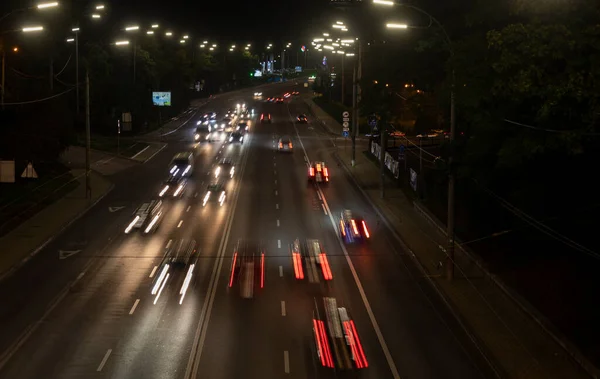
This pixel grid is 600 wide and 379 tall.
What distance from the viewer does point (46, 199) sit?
4044 centimetres

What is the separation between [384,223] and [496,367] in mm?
19436

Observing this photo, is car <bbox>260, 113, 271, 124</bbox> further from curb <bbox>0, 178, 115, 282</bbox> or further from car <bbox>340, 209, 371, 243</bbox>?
car <bbox>340, 209, 371, 243</bbox>

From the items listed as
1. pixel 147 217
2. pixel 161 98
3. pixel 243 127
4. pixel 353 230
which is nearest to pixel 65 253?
pixel 147 217

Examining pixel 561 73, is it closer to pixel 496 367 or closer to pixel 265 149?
pixel 496 367

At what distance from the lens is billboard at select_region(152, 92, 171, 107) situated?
311 feet

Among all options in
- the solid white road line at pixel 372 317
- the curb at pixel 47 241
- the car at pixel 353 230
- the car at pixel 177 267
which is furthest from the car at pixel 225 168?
the solid white road line at pixel 372 317

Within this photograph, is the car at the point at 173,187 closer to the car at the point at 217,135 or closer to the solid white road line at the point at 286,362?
the car at the point at 217,135

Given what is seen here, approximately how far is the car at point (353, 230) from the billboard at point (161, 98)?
61605mm

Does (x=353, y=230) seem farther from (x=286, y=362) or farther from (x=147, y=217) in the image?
(x=286, y=362)

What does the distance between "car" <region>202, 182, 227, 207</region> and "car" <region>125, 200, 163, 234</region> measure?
9.75ft

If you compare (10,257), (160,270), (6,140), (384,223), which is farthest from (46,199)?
(384,223)

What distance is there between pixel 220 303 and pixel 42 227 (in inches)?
581

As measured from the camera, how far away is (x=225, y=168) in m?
57.3

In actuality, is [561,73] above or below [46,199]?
above
